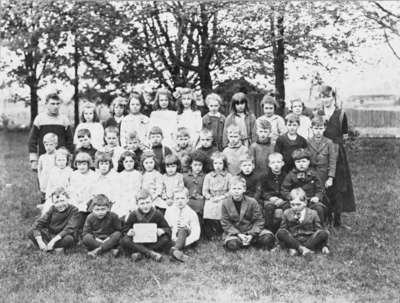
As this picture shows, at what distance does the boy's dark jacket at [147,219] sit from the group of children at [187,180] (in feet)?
0.04

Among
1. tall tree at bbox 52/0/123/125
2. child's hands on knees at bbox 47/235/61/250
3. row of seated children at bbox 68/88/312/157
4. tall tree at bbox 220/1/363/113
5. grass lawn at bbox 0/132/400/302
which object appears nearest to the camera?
grass lawn at bbox 0/132/400/302

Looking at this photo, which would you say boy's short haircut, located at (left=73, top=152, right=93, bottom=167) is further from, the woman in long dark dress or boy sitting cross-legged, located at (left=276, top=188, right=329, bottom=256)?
the woman in long dark dress

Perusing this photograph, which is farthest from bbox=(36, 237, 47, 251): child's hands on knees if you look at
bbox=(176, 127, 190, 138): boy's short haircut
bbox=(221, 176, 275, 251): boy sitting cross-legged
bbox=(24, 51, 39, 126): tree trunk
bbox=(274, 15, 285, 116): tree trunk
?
bbox=(24, 51, 39, 126): tree trunk

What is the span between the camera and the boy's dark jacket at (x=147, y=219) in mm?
5547

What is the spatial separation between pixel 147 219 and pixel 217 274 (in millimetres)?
1104

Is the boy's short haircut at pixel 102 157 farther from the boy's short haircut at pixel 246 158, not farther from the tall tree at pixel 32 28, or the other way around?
the tall tree at pixel 32 28

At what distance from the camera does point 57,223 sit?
5.78m

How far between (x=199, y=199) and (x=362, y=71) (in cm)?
955

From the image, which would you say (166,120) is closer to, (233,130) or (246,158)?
(233,130)

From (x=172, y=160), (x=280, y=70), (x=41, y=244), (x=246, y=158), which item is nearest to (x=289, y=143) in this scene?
(x=246, y=158)

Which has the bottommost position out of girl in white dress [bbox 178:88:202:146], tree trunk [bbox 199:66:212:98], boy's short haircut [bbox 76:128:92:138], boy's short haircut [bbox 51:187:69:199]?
boy's short haircut [bbox 51:187:69:199]

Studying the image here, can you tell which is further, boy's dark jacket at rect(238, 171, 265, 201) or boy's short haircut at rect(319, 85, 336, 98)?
boy's short haircut at rect(319, 85, 336, 98)

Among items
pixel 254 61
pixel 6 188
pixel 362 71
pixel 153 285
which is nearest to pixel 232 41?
pixel 254 61

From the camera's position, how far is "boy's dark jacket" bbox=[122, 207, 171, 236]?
5.55 meters
